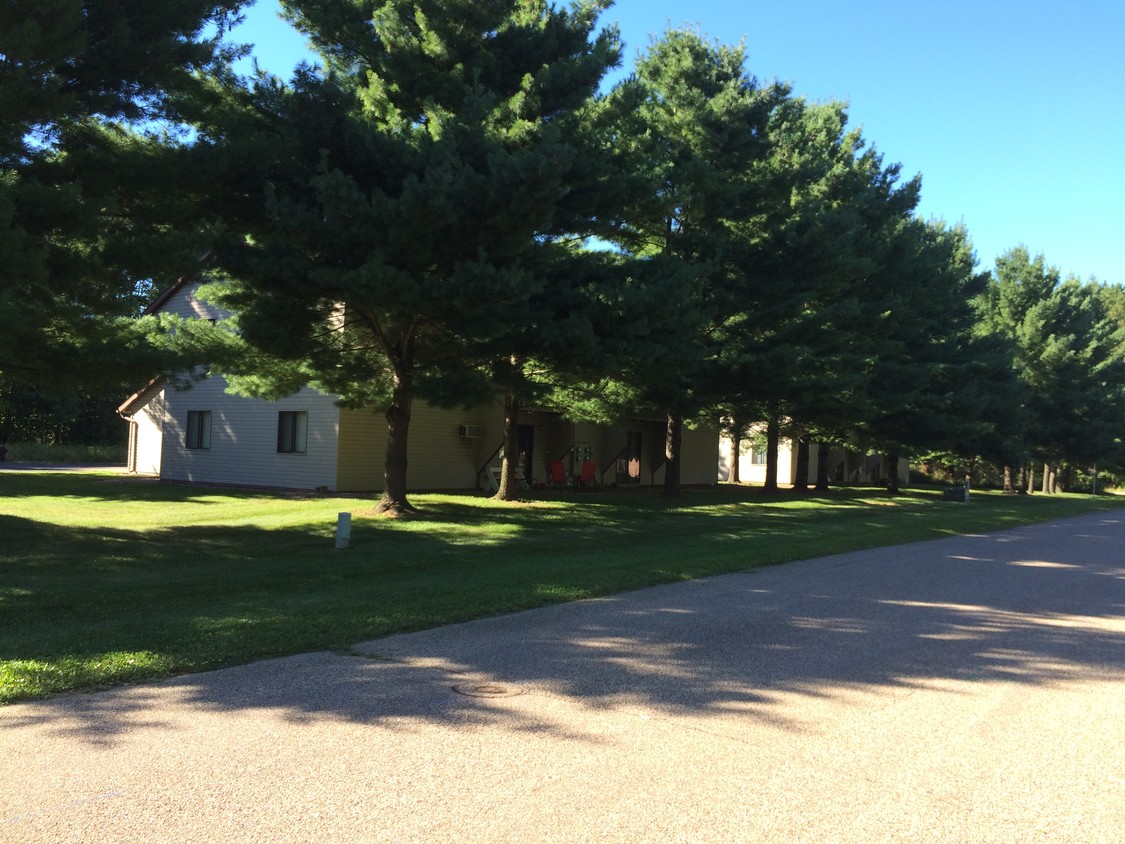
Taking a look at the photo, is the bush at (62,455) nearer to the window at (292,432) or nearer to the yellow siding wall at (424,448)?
the window at (292,432)

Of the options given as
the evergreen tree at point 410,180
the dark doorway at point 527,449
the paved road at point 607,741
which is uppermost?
the evergreen tree at point 410,180

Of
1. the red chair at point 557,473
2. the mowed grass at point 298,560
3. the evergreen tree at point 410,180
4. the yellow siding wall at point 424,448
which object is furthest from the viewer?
the red chair at point 557,473

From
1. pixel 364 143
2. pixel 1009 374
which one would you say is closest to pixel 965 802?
pixel 364 143

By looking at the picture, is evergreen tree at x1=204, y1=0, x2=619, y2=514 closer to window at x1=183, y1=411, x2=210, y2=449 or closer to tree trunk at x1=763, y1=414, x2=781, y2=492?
window at x1=183, y1=411, x2=210, y2=449

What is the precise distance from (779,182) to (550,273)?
411 inches

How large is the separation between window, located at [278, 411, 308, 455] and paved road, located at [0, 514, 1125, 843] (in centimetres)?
1795

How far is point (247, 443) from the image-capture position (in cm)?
2656

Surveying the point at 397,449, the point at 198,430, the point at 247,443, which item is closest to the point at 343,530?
the point at 397,449

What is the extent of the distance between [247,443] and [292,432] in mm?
1966

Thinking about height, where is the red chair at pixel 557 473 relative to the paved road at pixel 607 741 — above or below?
above

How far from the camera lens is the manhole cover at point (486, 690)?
5922 mm

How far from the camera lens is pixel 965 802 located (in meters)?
4.34

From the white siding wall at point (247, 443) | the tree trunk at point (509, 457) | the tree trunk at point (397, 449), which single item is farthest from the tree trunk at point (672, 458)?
the tree trunk at point (397, 449)

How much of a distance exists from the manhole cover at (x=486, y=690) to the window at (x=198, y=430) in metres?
24.0
